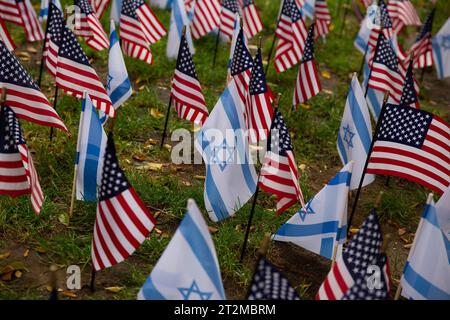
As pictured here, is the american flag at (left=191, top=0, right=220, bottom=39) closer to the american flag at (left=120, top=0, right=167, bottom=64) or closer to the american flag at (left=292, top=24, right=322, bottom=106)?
the american flag at (left=120, top=0, right=167, bottom=64)

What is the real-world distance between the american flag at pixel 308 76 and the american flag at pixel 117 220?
358 cm

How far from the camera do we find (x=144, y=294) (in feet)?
14.9

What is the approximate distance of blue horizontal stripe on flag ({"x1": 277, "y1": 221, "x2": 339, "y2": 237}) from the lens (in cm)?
544

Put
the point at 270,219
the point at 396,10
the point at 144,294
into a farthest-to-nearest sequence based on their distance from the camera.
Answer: the point at 396,10 < the point at 270,219 < the point at 144,294

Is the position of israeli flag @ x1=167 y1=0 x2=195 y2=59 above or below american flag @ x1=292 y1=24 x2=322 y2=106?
above

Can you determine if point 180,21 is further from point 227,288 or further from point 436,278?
point 436,278

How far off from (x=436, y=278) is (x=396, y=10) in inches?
255

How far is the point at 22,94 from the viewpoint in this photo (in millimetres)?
5930

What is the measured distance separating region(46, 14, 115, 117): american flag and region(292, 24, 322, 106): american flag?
253 cm

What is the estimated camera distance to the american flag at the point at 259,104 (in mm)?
6379

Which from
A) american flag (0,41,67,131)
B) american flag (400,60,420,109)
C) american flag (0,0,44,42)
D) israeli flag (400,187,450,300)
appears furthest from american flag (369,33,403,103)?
american flag (0,0,44,42)

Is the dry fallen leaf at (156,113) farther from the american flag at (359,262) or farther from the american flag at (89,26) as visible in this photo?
the american flag at (359,262)

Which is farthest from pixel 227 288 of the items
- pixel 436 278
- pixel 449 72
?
pixel 449 72
